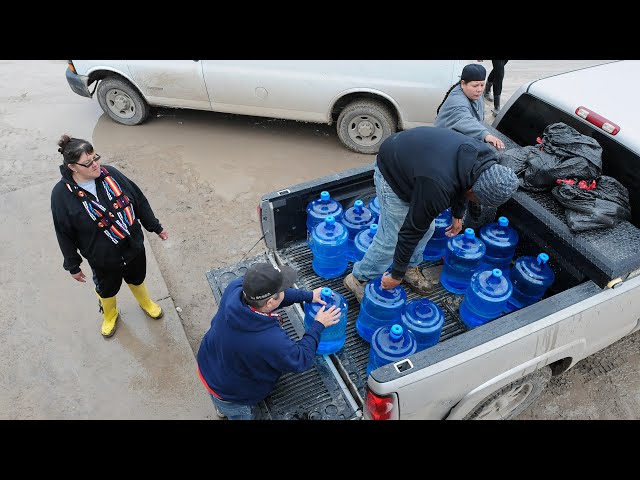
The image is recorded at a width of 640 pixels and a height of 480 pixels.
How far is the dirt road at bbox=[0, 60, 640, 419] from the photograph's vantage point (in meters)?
3.95

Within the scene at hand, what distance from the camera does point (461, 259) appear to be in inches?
139

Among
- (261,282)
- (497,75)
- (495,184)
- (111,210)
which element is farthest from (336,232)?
(497,75)

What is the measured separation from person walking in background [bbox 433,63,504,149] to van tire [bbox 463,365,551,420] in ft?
5.97

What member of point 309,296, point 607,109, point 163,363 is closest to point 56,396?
point 163,363

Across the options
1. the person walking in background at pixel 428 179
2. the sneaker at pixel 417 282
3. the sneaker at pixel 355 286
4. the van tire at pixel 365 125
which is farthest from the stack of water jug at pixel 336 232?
the van tire at pixel 365 125

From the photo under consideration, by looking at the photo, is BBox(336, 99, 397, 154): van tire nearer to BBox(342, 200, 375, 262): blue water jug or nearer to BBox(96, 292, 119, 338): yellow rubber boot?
BBox(342, 200, 375, 262): blue water jug

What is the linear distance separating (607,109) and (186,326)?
161 inches

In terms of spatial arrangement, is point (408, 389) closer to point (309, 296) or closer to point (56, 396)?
point (309, 296)

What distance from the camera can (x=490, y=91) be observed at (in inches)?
310

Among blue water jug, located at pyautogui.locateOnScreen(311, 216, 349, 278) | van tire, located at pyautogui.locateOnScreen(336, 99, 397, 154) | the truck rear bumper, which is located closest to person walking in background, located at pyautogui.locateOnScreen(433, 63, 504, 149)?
blue water jug, located at pyautogui.locateOnScreen(311, 216, 349, 278)

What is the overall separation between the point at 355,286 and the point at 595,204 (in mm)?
1796

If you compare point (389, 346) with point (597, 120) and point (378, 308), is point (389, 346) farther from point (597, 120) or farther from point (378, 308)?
point (597, 120)

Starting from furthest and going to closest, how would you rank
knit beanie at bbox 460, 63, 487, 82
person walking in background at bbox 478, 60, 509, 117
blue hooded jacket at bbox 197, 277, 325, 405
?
person walking in background at bbox 478, 60, 509, 117
knit beanie at bbox 460, 63, 487, 82
blue hooded jacket at bbox 197, 277, 325, 405

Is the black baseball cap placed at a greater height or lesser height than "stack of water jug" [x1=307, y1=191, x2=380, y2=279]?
greater
